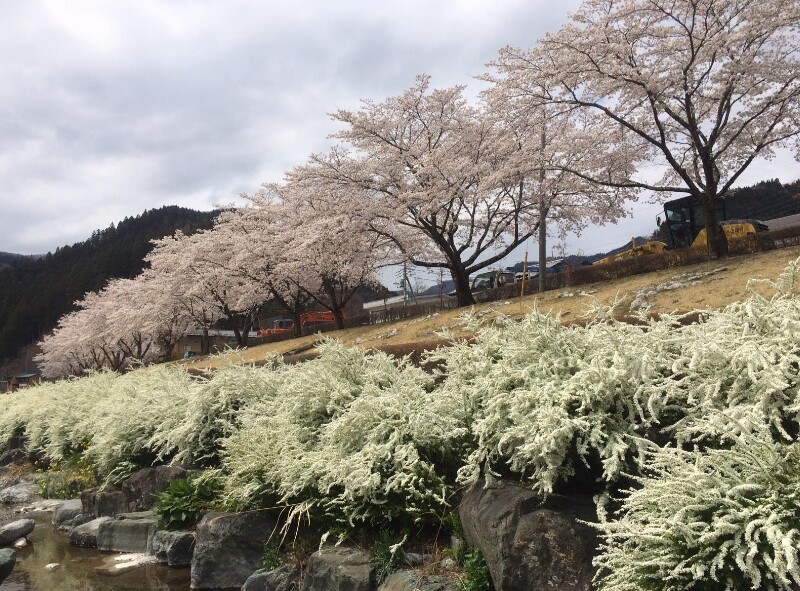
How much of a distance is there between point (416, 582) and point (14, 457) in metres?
15.5

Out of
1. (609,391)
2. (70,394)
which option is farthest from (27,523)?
(609,391)

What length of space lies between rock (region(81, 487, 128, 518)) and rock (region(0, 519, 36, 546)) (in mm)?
840

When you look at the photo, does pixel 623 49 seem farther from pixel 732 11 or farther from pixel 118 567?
pixel 118 567

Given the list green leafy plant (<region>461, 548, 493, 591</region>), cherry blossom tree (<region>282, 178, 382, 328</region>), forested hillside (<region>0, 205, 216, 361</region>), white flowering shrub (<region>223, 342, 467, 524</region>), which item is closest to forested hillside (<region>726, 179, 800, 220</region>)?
cherry blossom tree (<region>282, 178, 382, 328</region>)

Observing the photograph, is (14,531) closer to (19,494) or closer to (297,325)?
(19,494)

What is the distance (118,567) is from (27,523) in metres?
2.90

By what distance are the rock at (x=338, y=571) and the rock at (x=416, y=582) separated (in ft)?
0.62

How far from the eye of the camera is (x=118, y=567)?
24.0 ft

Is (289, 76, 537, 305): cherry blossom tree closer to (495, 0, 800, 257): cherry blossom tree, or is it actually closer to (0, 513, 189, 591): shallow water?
(495, 0, 800, 257): cherry blossom tree

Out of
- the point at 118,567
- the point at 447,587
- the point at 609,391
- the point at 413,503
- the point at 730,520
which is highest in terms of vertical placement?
the point at 609,391

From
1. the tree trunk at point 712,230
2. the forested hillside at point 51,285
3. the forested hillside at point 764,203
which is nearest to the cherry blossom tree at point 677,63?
the tree trunk at point 712,230

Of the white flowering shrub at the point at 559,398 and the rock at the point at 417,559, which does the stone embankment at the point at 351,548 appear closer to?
the rock at the point at 417,559

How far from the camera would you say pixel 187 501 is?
735cm

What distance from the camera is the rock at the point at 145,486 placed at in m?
8.42
